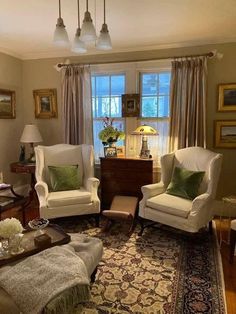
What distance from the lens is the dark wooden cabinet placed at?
3.78 m

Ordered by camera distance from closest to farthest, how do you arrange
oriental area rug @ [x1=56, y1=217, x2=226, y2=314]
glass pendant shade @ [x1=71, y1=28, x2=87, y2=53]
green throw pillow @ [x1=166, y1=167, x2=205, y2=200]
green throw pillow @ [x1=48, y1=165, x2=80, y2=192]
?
oriental area rug @ [x1=56, y1=217, x2=226, y2=314] → glass pendant shade @ [x1=71, y1=28, x2=87, y2=53] → green throw pillow @ [x1=166, y1=167, x2=205, y2=200] → green throw pillow @ [x1=48, y1=165, x2=80, y2=192]

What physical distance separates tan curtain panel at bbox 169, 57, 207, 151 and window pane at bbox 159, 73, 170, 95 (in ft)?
0.64

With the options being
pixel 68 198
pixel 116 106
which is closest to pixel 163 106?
pixel 116 106

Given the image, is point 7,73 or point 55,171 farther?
point 7,73

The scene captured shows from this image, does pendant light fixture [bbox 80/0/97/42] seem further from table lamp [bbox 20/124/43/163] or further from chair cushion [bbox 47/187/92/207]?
→ table lamp [bbox 20/124/43/163]

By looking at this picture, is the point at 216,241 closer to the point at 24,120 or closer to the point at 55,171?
the point at 55,171

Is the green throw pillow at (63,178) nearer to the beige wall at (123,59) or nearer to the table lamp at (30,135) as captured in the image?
the table lamp at (30,135)

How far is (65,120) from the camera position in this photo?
14.3 feet

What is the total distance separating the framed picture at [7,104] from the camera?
14.0ft

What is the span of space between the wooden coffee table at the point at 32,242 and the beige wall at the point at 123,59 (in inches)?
97.6

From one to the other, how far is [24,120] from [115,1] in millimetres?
2980

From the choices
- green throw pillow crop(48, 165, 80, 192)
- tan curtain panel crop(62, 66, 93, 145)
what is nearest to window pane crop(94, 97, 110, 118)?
tan curtain panel crop(62, 66, 93, 145)

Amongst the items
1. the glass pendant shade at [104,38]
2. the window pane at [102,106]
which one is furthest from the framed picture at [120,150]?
the glass pendant shade at [104,38]

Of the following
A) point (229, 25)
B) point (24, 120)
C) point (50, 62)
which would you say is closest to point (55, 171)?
point (24, 120)
